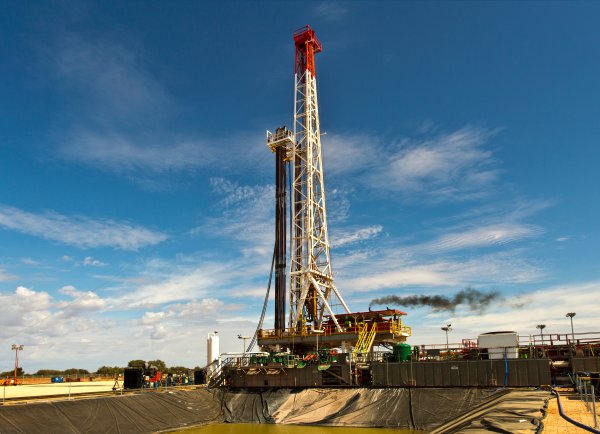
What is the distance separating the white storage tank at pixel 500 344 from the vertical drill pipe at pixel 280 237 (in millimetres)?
19591

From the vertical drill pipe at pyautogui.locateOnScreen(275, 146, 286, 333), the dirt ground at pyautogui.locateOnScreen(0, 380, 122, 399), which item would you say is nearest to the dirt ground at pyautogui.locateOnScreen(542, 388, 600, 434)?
the dirt ground at pyautogui.locateOnScreen(0, 380, 122, 399)

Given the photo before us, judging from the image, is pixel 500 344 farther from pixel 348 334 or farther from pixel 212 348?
pixel 212 348

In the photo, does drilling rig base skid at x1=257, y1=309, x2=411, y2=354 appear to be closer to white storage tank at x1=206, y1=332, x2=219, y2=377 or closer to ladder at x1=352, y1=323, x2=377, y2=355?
ladder at x1=352, y1=323, x2=377, y2=355

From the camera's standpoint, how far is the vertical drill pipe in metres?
48.0

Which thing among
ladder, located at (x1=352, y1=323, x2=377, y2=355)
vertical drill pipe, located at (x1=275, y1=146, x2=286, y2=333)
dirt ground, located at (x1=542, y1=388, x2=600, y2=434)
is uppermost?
vertical drill pipe, located at (x1=275, y1=146, x2=286, y2=333)

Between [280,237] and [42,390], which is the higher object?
[280,237]

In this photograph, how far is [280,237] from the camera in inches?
1984

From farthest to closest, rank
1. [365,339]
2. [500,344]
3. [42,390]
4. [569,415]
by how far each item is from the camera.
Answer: [42,390] < [365,339] < [500,344] < [569,415]

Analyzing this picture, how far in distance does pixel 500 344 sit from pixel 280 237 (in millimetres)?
24483

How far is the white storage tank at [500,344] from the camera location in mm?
31700

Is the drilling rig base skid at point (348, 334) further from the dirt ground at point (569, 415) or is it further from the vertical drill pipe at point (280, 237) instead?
the dirt ground at point (569, 415)

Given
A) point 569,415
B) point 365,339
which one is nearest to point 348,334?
point 365,339

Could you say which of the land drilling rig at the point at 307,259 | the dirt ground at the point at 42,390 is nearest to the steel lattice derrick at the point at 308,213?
the land drilling rig at the point at 307,259

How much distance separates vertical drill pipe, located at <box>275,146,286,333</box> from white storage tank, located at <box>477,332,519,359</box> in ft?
64.3
